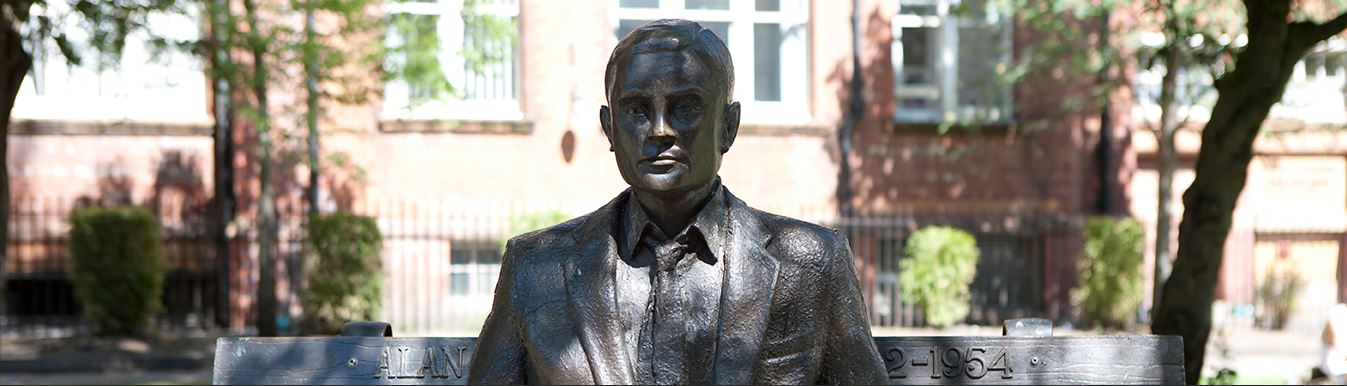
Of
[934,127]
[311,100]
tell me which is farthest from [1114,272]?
[311,100]

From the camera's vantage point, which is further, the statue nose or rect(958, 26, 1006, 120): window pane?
rect(958, 26, 1006, 120): window pane

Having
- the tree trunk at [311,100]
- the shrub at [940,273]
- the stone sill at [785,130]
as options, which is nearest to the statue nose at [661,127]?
the tree trunk at [311,100]

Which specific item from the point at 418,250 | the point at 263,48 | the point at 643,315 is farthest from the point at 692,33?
the point at 418,250

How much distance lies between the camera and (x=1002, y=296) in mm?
20688

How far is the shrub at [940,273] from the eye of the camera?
62.0 ft

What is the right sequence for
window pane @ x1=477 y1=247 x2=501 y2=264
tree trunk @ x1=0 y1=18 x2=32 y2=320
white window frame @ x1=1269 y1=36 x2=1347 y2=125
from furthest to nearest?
white window frame @ x1=1269 y1=36 x2=1347 y2=125 < window pane @ x1=477 y1=247 x2=501 y2=264 < tree trunk @ x1=0 y1=18 x2=32 y2=320

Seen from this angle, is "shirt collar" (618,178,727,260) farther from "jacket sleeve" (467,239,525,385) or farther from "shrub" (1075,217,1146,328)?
"shrub" (1075,217,1146,328)

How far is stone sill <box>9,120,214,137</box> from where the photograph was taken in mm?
18359

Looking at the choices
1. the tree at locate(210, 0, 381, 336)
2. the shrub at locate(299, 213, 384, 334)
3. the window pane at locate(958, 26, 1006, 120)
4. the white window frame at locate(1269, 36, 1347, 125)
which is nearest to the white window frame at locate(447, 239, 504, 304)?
the shrub at locate(299, 213, 384, 334)

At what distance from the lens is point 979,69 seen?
69.5ft

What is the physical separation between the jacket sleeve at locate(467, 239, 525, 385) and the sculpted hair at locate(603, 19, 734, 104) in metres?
0.56

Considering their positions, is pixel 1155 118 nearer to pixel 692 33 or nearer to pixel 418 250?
pixel 418 250

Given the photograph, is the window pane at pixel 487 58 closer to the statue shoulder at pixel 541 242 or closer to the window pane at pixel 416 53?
the window pane at pixel 416 53

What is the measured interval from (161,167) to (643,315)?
16544 millimetres
